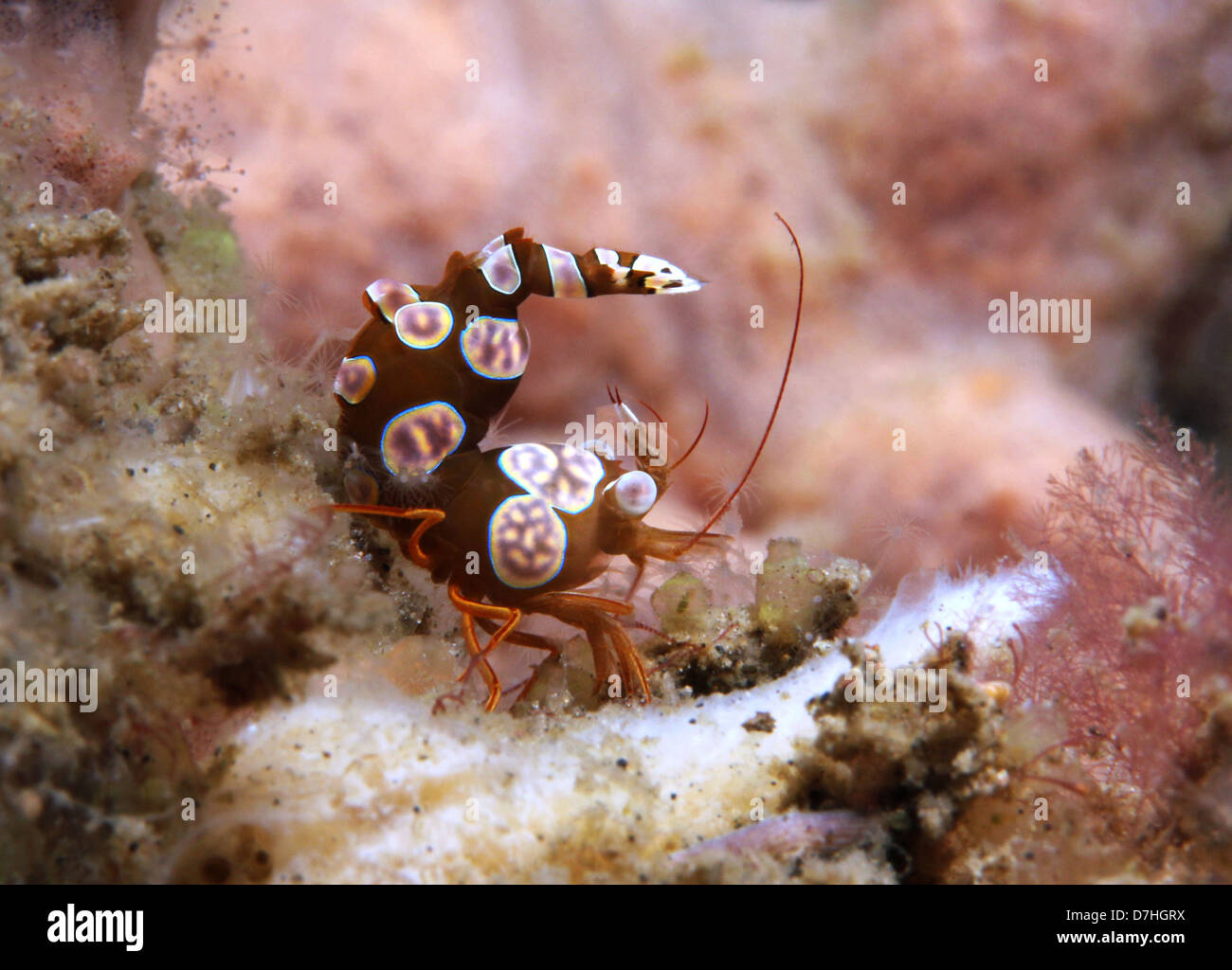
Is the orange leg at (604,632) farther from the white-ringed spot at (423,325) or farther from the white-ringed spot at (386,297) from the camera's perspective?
the white-ringed spot at (386,297)

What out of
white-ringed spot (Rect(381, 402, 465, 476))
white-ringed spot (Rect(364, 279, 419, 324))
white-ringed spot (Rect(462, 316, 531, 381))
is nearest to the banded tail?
white-ringed spot (Rect(462, 316, 531, 381))

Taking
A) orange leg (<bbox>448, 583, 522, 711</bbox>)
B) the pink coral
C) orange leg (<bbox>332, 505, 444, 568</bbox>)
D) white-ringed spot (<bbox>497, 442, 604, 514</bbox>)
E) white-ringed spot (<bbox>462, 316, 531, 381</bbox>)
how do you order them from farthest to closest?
white-ringed spot (<bbox>462, 316, 531, 381</bbox>) < white-ringed spot (<bbox>497, 442, 604, 514</bbox>) < orange leg (<bbox>332, 505, 444, 568</bbox>) < orange leg (<bbox>448, 583, 522, 711</bbox>) < the pink coral

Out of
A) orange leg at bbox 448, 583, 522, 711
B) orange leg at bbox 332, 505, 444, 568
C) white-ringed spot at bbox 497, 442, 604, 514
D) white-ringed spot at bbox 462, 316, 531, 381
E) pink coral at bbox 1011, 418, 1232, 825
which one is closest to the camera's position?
pink coral at bbox 1011, 418, 1232, 825

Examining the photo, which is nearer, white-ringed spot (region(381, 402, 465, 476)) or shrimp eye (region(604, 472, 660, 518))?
shrimp eye (region(604, 472, 660, 518))

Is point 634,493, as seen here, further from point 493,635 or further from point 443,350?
point 443,350

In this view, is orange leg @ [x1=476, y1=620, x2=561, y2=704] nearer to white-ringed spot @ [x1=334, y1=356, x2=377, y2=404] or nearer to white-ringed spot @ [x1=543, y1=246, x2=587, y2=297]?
white-ringed spot @ [x1=334, y1=356, x2=377, y2=404]

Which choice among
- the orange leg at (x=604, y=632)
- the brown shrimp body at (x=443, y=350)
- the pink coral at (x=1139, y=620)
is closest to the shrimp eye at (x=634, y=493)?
the orange leg at (x=604, y=632)

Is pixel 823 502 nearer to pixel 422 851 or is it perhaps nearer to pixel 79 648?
pixel 422 851
